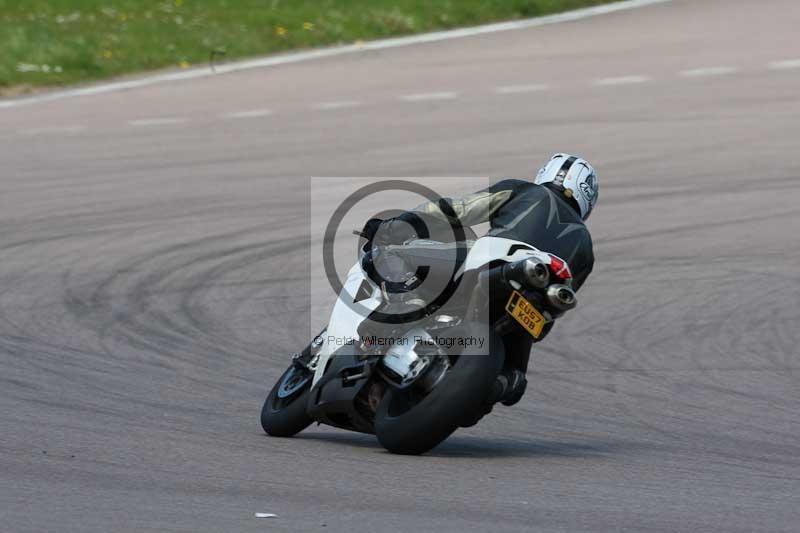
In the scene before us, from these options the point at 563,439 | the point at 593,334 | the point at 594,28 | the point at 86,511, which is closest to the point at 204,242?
the point at 593,334

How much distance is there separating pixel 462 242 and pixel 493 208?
236 millimetres

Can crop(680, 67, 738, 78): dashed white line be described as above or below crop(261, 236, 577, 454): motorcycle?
below

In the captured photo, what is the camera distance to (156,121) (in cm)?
1847

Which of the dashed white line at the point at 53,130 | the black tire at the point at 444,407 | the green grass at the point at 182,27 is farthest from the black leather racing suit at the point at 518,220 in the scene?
the green grass at the point at 182,27

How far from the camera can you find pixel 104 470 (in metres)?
6.17

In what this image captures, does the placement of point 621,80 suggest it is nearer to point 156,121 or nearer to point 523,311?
point 156,121

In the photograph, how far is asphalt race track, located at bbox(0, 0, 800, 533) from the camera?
5.90 meters

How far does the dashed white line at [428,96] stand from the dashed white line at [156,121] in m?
2.87

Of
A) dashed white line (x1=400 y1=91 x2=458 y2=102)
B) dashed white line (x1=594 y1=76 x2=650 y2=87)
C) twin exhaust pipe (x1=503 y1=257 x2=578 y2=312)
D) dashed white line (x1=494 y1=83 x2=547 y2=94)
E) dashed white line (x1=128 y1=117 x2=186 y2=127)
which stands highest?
twin exhaust pipe (x1=503 y1=257 x2=578 y2=312)

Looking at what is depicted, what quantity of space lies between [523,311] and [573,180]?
93 centimetres

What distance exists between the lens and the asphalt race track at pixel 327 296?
5.90 meters

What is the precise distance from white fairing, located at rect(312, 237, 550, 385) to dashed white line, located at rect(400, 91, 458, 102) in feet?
40.9

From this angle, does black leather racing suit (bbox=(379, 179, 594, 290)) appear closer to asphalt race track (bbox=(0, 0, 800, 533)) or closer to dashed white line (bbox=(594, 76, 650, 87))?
asphalt race track (bbox=(0, 0, 800, 533))

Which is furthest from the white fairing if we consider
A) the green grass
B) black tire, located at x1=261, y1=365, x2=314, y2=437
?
the green grass
